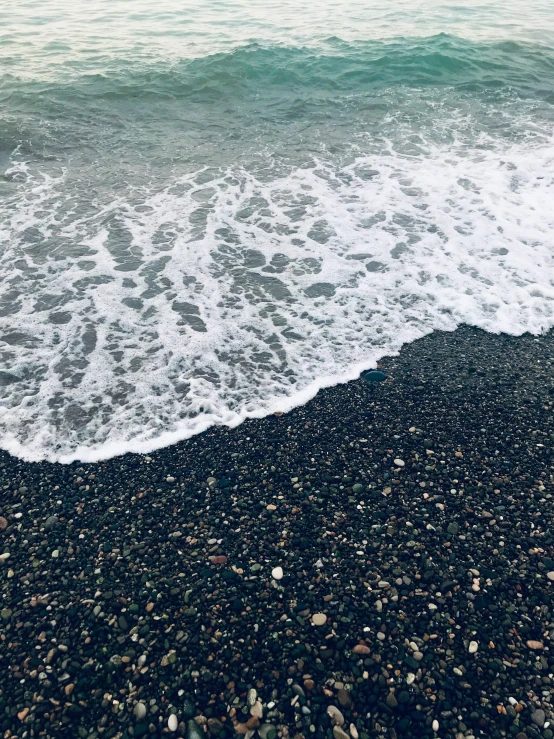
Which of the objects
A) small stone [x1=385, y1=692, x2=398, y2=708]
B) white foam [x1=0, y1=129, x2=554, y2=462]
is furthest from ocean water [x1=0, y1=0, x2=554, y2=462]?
small stone [x1=385, y1=692, x2=398, y2=708]

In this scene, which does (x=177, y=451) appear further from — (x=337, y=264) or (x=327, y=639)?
(x=337, y=264)

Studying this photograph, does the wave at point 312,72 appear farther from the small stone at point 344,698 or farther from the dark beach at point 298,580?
the small stone at point 344,698

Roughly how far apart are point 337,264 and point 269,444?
459cm

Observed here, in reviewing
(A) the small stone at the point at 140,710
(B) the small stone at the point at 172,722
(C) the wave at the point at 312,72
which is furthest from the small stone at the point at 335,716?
(C) the wave at the point at 312,72

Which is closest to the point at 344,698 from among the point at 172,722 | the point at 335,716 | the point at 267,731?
the point at 335,716

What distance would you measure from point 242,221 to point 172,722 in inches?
360

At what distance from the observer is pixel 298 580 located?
189 inches

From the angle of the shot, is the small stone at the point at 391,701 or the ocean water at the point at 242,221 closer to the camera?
the small stone at the point at 391,701

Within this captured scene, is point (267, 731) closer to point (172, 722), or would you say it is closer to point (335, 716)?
point (335, 716)

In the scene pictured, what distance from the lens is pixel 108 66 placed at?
64.6 feet

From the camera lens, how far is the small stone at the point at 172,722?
390 cm

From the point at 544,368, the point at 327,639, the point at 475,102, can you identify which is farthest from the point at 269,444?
the point at 475,102

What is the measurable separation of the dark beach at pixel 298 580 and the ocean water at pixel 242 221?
98cm

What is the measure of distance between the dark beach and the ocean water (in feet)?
3.23
